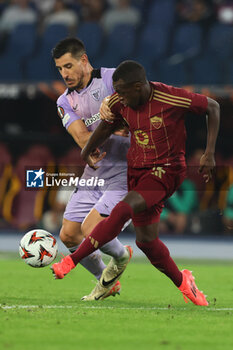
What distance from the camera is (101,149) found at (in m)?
6.86

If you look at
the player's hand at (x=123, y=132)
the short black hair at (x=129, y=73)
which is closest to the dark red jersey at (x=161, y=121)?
the short black hair at (x=129, y=73)

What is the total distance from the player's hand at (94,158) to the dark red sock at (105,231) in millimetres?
717

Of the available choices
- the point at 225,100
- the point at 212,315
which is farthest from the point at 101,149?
the point at 225,100

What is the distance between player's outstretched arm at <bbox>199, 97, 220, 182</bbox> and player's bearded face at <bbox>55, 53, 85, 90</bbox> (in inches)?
54.3

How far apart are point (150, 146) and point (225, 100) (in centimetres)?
885

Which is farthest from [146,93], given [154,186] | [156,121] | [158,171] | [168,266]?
[168,266]

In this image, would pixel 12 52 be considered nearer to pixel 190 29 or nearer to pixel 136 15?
pixel 136 15

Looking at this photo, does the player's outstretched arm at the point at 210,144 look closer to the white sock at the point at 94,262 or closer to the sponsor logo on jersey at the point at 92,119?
the sponsor logo on jersey at the point at 92,119

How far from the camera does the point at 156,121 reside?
5953mm

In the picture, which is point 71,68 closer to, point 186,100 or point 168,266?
point 186,100

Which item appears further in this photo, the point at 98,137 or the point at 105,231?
the point at 98,137

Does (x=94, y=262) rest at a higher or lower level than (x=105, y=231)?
lower

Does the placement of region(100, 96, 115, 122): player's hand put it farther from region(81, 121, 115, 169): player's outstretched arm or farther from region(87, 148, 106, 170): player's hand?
region(87, 148, 106, 170): player's hand

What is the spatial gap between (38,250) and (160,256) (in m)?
1.08
